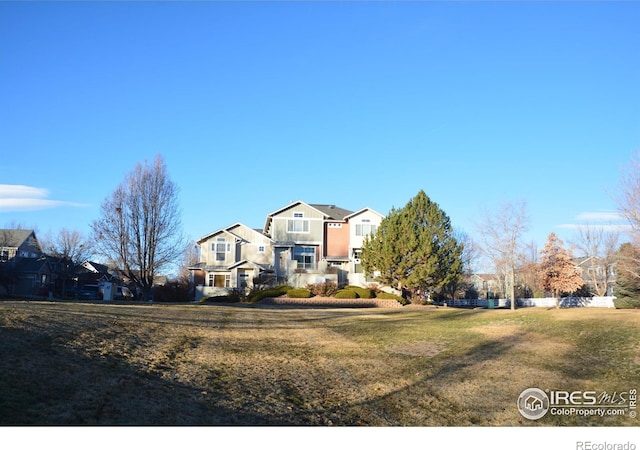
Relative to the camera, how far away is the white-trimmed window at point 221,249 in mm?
53125

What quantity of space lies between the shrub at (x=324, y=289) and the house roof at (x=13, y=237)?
41894 millimetres

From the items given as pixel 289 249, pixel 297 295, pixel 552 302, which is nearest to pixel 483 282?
pixel 552 302

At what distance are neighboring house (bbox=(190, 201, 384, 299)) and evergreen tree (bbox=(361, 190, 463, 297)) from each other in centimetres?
805

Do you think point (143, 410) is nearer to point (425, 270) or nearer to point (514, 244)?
point (514, 244)

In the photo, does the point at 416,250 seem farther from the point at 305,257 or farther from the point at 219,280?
the point at 219,280

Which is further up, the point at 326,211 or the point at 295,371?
the point at 326,211

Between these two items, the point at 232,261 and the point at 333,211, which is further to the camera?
the point at 333,211

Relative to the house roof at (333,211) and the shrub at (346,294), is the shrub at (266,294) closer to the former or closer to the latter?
the shrub at (346,294)

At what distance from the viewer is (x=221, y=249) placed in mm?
53281

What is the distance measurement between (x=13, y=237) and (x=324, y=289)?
4601 cm

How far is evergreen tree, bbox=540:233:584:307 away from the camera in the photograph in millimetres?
40844

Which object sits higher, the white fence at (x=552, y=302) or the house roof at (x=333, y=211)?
the house roof at (x=333, y=211)

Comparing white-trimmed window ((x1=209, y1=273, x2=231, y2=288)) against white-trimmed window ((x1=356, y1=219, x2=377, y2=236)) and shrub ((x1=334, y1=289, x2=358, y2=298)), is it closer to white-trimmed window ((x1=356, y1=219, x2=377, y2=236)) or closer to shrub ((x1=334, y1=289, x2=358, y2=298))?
white-trimmed window ((x1=356, y1=219, x2=377, y2=236))

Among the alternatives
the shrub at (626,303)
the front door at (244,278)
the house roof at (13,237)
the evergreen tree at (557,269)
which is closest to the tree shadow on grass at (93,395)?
the shrub at (626,303)
